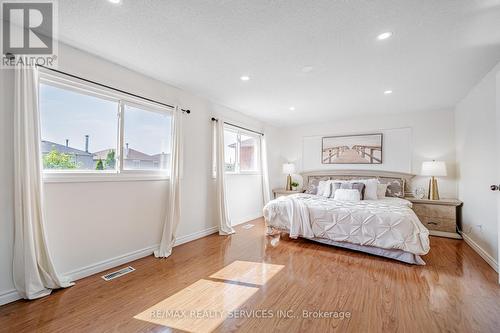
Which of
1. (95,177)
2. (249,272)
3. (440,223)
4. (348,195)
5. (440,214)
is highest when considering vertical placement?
(95,177)

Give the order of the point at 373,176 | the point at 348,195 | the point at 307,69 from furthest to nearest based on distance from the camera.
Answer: the point at 373,176
the point at 348,195
the point at 307,69

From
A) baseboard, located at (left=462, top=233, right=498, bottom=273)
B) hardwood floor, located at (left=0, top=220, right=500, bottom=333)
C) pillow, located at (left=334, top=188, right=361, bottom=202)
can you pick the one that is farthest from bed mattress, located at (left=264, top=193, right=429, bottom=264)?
baseboard, located at (left=462, top=233, right=498, bottom=273)

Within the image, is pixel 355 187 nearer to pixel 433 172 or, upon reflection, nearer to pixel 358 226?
pixel 358 226

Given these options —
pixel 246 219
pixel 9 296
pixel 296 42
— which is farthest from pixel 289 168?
pixel 9 296

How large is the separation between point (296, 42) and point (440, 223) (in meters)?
4.06

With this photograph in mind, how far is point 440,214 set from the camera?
3.94 m

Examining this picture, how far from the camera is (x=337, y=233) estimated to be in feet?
10.6

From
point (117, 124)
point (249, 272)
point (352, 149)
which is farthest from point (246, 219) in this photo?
point (117, 124)

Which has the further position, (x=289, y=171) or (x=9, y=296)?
(x=289, y=171)

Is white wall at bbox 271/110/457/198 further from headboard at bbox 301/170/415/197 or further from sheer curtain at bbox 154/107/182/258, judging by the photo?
sheer curtain at bbox 154/107/182/258

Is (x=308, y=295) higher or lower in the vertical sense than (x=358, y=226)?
lower

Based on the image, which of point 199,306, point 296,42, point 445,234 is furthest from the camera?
point 445,234

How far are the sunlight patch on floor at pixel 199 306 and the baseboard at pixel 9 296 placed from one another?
116 centimetres

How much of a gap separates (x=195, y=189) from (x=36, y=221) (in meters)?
2.00
